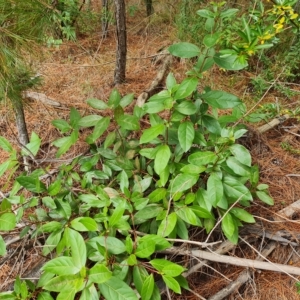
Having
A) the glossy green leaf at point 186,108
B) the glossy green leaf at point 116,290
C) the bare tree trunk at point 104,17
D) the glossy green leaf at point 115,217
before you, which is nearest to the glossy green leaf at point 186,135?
the glossy green leaf at point 186,108

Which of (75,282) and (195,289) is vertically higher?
(75,282)

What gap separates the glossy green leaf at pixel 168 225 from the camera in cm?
129

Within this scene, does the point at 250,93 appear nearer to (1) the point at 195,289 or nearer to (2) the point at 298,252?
(2) the point at 298,252

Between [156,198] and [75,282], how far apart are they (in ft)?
1.77

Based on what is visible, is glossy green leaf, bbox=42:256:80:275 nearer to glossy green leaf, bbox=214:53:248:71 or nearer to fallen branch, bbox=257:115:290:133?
glossy green leaf, bbox=214:53:248:71

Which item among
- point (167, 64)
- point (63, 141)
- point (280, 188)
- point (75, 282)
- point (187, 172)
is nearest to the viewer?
point (75, 282)

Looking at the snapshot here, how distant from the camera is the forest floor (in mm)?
1502

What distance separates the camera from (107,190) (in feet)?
5.08

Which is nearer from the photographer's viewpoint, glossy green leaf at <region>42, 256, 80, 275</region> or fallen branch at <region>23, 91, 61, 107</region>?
glossy green leaf at <region>42, 256, 80, 275</region>

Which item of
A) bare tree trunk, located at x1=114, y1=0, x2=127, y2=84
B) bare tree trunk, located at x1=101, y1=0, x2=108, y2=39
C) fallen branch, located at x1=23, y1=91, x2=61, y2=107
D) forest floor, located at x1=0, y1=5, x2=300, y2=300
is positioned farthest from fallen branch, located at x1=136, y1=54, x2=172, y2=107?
bare tree trunk, located at x1=101, y1=0, x2=108, y2=39

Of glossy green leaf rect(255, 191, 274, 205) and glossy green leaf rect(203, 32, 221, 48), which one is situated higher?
glossy green leaf rect(203, 32, 221, 48)

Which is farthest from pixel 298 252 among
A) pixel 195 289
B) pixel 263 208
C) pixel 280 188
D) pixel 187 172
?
pixel 187 172

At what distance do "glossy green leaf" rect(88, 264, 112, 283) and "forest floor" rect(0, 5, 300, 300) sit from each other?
0.54 m

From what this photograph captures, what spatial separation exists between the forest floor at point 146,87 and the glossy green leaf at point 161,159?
510 mm
